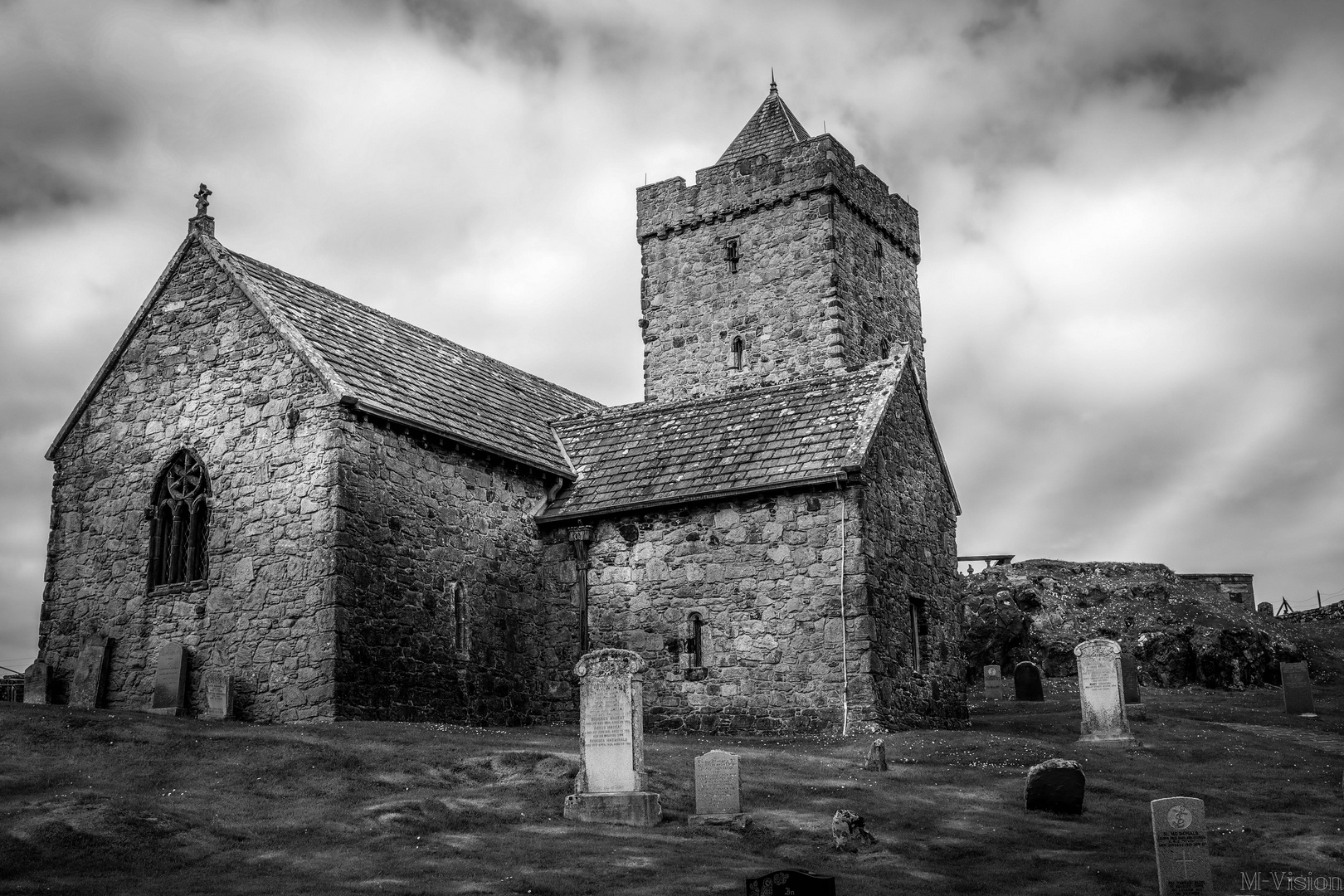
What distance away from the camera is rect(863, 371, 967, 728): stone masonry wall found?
2317 cm

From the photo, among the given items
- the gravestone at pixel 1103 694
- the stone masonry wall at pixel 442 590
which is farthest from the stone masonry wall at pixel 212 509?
the gravestone at pixel 1103 694

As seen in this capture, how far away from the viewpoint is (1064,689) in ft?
108

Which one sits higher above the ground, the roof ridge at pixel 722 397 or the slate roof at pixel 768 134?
the slate roof at pixel 768 134

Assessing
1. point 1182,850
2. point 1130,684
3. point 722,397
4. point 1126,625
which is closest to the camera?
point 1182,850

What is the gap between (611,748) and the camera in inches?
640

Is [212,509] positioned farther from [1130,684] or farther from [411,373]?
[1130,684]

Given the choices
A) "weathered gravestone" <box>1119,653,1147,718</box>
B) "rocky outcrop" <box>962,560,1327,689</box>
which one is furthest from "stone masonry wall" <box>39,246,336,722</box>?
"rocky outcrop" <box>962,560,1327,689</box>

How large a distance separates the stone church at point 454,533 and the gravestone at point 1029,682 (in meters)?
3.90

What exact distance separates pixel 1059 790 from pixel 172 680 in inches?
591

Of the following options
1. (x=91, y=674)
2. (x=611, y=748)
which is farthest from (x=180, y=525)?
(x=611, y=748)

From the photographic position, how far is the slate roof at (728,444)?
24.2 metres

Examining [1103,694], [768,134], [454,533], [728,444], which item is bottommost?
[1103,694]

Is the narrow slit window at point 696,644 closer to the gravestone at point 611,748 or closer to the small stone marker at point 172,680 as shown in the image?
the gravestone at point 611,748

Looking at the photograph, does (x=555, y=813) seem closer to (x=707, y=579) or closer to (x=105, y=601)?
(x=707, y=579)
